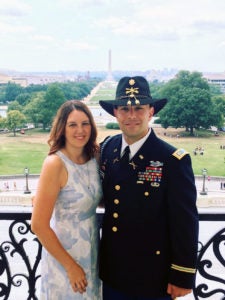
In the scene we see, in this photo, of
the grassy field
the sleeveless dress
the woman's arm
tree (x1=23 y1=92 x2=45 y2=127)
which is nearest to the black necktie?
the sleeveless dress

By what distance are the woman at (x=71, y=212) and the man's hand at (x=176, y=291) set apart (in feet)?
1.43

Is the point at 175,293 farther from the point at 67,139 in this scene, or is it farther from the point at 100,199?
the point at 67,139

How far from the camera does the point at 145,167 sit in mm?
2359

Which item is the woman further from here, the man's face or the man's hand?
the man's hand

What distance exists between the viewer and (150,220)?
232 centimetres

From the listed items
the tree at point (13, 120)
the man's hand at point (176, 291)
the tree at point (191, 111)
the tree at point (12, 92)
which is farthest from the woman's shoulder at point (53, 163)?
the tree at point (12, 92)

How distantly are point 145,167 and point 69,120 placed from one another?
1.58 feet

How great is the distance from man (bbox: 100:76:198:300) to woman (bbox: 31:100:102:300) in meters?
0.10

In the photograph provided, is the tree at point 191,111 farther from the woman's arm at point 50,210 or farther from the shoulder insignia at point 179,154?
the woman's arm at point 50,210

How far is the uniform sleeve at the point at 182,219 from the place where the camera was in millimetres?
2238

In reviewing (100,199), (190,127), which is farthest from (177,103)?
(100,199)

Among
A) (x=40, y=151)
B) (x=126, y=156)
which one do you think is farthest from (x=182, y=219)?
(x=40, y=151)

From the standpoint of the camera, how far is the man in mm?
2262

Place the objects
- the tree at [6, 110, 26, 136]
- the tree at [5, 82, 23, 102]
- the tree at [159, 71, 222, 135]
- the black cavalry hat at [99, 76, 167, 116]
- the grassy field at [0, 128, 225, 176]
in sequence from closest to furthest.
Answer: the black cavalry hat at [99, 76, 167, 116], the grassy field at [0, 128, 225, 176], the tree at [6, 110, 26, 136], the tree at [159, 71, 222, 135], the tree at [5, 82, 23, 102]
